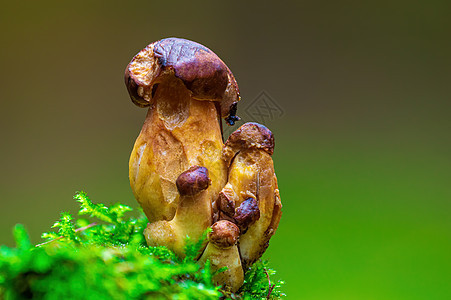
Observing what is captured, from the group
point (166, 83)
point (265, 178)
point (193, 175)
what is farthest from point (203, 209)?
point (166, 83)

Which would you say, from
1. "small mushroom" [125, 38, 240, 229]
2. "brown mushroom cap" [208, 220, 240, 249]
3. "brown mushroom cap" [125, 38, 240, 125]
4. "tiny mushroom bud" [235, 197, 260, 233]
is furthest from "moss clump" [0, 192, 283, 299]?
"brown mushroom cap" [125, 38, 240, 125]

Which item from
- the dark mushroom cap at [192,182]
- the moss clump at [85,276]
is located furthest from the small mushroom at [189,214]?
the moss clump at [85,276]

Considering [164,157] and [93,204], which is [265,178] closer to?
[164,157]

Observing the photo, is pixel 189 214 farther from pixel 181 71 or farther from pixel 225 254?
pixel 181 71

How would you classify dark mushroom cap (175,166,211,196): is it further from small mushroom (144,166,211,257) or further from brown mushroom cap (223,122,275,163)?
brown mushroom cap (223,122,275,163)

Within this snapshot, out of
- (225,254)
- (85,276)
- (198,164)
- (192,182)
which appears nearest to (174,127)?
(198,164)

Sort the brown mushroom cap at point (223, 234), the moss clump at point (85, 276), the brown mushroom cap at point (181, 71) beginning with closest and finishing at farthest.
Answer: the moss clump at point (85, 276)
the brown mushroom cap at point (223, 234)
the brown mushroom cap at point (181, 71)

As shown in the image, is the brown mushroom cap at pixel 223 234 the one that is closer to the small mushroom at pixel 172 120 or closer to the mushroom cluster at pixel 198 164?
the mushroom cluster at pixel 198 164
